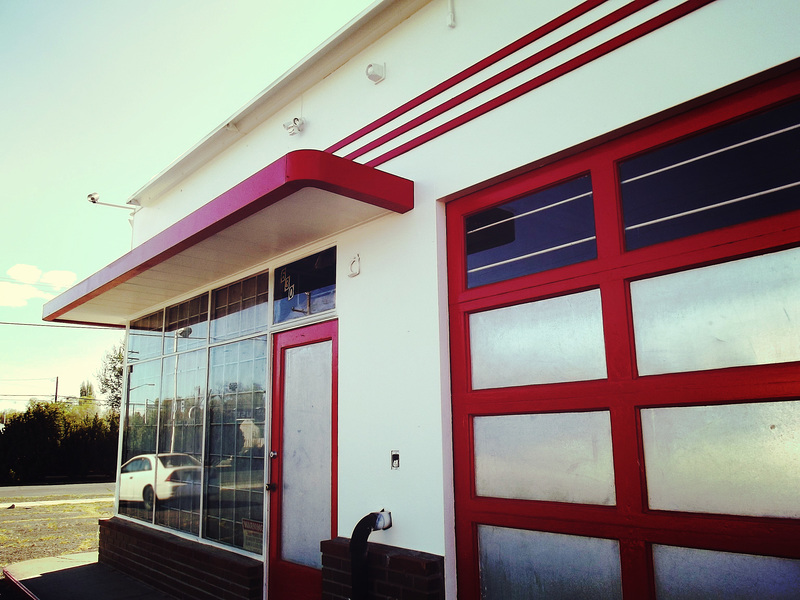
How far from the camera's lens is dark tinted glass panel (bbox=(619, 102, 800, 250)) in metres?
2.78

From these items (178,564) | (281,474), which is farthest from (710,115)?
(178,564)

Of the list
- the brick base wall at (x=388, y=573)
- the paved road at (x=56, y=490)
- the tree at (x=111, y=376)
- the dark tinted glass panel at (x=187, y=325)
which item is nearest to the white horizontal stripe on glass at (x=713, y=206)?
the brick base wall at (x=388, y=573)

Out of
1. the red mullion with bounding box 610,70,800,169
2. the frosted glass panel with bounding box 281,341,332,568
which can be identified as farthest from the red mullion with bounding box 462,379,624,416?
the frosted glass panel with bounding box 281,341,332,568

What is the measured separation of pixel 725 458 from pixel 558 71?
2.32 metres

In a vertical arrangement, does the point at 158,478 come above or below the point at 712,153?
below

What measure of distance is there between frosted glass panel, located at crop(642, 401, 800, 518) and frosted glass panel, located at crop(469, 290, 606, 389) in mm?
468

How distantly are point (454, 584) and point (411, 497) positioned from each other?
59 centimetres

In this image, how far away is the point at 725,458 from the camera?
276 centimetres

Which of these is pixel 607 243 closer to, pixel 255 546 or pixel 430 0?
pixel 430 0

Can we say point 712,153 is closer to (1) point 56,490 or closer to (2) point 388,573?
(2) point 388,573

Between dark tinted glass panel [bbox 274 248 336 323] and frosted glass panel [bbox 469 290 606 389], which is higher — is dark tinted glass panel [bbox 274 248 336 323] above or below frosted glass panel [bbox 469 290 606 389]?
above

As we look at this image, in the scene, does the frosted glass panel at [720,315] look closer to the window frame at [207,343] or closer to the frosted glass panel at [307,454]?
the window frame at [207,343]

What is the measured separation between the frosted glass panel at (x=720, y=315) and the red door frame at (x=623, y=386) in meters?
0.05

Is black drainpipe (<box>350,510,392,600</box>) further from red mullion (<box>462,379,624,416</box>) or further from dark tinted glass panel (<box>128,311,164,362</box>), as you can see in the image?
dark tinted glass panel (<box>128,311,164,362</box>)
